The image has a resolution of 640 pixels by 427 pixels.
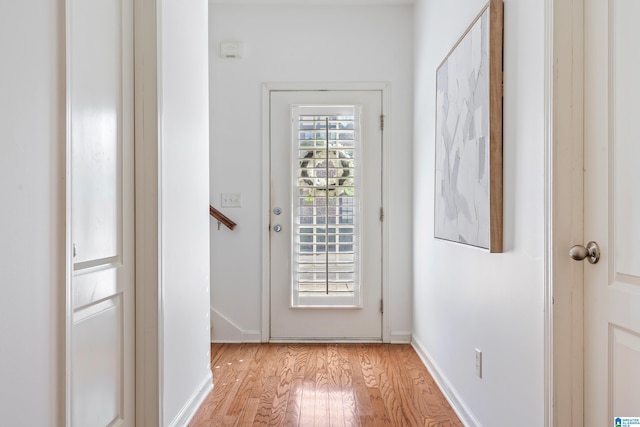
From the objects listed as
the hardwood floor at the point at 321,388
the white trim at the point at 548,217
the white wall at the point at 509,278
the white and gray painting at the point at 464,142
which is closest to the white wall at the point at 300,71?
the hardwood floor at the point at 321,388

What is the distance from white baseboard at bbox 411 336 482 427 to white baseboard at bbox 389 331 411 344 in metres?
0.23

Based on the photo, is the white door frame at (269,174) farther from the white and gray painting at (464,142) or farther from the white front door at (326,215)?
the white and gray painting at (464,142)

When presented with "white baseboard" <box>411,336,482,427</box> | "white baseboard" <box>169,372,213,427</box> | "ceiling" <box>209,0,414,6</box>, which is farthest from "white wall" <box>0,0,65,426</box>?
"ceiling" <box>209,0,414,6</box>

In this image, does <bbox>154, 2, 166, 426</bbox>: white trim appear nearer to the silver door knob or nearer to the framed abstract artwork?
the framed abstract artwork

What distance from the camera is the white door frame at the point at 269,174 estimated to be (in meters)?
3.67

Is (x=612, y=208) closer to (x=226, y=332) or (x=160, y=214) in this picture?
(x=160, y=214)

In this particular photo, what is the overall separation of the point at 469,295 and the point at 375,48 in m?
2.18

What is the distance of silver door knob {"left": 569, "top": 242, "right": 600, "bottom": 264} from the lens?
1341mm

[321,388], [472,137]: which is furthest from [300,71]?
[321,388]

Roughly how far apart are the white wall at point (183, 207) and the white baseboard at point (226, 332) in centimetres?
97

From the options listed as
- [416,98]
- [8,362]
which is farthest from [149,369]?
[416,98]

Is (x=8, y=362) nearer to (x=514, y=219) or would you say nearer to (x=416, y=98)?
(x=514, y=219)

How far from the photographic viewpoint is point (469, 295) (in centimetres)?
227

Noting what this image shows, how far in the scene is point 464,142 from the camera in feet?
7.23
